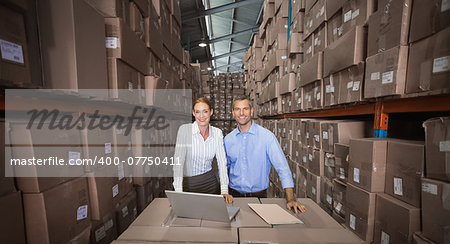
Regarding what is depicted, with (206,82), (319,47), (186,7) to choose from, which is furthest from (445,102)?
(206,82)

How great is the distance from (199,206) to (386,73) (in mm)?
1380

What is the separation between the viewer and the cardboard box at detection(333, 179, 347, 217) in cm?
167

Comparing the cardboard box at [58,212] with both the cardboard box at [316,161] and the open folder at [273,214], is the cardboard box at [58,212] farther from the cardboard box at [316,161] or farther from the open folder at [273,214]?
the cardboard box at [316,161]

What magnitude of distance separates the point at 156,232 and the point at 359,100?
1638mm

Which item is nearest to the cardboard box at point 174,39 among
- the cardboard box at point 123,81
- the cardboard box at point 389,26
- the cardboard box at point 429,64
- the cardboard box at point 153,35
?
the cardboard box at point 153,35

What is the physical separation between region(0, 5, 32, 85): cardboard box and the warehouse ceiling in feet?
18.2

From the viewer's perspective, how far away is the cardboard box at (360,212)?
1311 millimetres

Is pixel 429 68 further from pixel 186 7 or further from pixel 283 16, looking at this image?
pixel 186 7

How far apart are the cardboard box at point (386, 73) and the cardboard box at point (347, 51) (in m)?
0.16

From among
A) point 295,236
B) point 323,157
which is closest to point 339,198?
point 323,157

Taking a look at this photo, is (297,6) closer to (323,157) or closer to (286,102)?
(286,102)

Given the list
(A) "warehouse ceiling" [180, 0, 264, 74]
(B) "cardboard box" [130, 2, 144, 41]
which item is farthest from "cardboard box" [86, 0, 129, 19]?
(A) "warehouse ceiling" [180, 0, 264, 74]

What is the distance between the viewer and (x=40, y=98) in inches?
39.9

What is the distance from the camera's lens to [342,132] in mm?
1770
